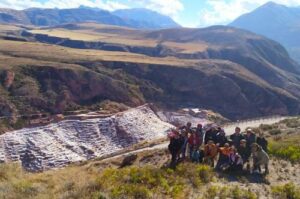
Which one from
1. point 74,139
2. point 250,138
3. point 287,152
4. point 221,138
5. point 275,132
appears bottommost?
point 74,139

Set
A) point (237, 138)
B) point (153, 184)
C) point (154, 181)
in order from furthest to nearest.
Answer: point (237, 138) < point (154, 181) < point (153, 184)

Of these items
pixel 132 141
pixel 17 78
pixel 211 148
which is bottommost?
pixel 132 141

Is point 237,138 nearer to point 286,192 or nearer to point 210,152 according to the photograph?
point 210,152

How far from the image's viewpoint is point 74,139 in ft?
155

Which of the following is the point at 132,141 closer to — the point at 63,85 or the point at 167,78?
the point at 63,85

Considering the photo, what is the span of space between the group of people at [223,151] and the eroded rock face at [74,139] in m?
24.7

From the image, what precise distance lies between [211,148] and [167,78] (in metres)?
61.1

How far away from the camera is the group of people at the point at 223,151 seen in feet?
55.5

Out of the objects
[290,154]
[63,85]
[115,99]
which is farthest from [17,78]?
[290,154]

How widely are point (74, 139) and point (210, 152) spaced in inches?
1243

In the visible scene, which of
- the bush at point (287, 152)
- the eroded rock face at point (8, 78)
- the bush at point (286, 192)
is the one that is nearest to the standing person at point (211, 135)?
the bush at point (287, 152)

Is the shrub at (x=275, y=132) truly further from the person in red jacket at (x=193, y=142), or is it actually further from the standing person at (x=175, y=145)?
the standing person at (x=175, y=145)

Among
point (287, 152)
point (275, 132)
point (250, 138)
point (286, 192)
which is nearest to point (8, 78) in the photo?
point (275, 132)

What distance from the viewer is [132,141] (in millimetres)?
50031
